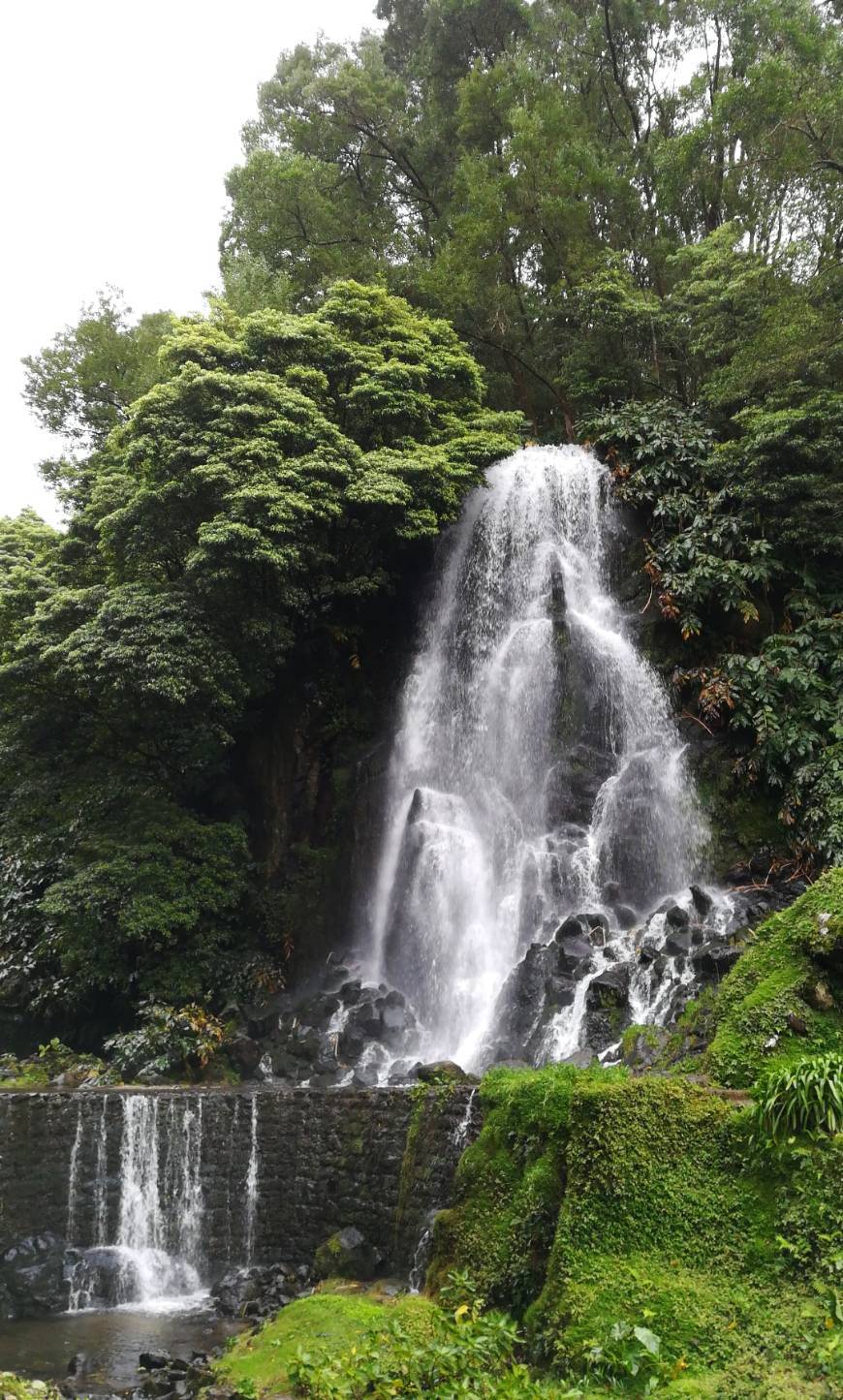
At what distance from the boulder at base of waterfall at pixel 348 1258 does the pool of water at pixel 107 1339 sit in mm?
802

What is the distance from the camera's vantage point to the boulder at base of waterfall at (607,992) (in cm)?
961

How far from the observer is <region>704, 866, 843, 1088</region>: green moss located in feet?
17.8

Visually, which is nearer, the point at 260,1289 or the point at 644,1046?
the point at 644,1046

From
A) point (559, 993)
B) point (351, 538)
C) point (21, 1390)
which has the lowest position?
point (21, 1390)

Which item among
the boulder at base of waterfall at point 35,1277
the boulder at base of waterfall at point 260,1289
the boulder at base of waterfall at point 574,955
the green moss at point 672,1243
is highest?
the boulder at base of waterfall at point 574,955

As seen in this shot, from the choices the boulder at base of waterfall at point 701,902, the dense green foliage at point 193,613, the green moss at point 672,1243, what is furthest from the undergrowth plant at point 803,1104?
the dense green foliage at point 193,613

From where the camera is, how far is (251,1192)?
905 centimetres

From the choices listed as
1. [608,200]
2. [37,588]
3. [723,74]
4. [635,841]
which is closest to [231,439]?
[37,588]

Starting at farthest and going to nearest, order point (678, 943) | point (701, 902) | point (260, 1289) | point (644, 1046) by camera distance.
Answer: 1. point (701, 902)
2. point (678, 943)
3. point (260, 1289)
4. point (644, 1046)

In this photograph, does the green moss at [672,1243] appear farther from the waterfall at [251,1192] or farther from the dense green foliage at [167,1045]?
the dense green foliage at [167,1045]

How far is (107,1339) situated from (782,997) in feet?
20.6

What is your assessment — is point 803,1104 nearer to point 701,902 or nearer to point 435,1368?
point 435,1368

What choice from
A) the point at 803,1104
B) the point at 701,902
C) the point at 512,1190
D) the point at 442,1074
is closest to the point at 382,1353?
the point at 512,1190

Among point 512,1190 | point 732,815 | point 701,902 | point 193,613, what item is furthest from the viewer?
point 193,613
